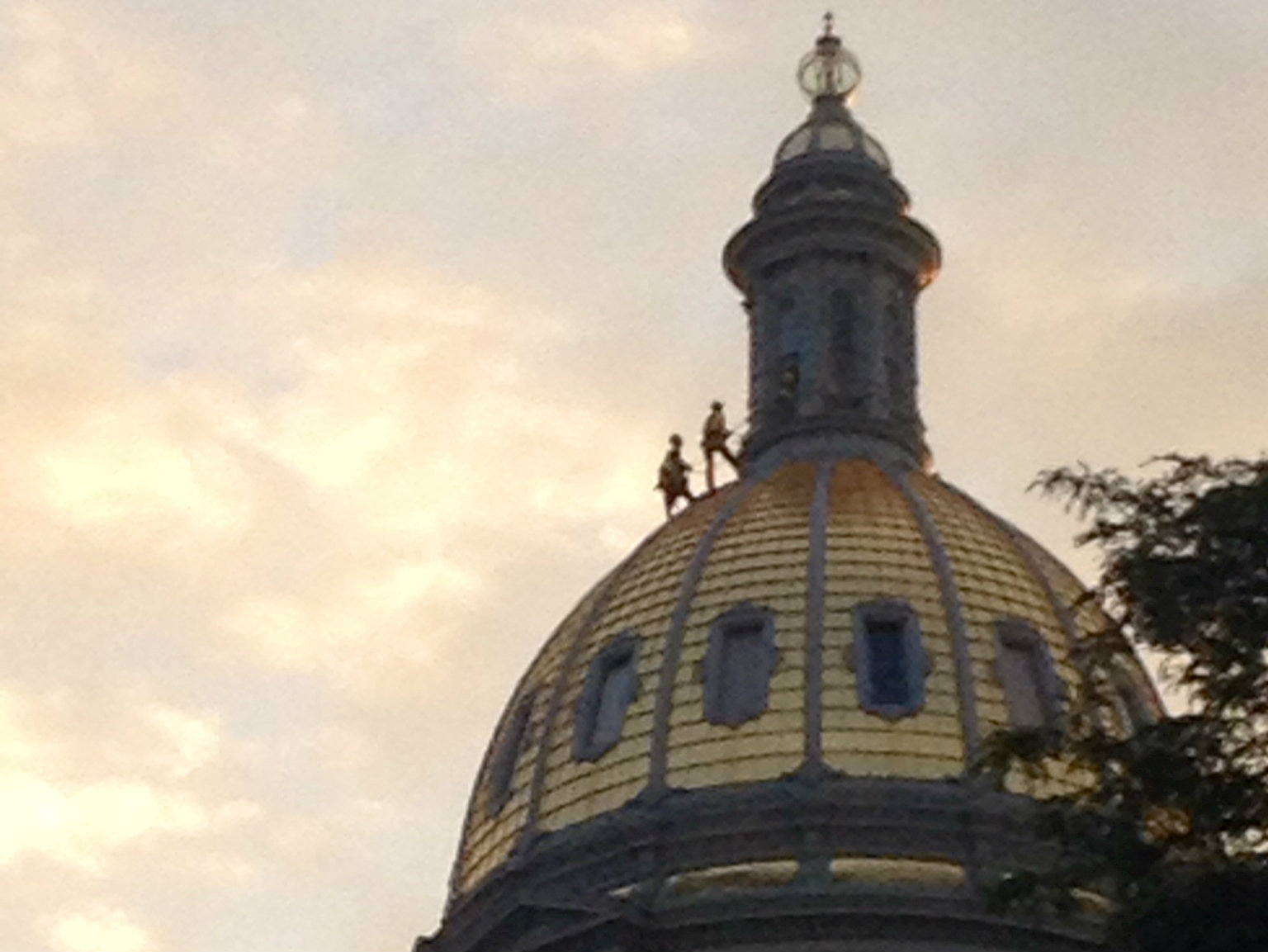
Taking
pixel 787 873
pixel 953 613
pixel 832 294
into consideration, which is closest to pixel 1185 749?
pixel 787 873

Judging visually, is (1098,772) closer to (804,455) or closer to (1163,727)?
(1163,727)

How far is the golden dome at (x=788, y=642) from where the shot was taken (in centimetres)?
5228

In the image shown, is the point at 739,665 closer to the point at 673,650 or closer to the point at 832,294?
the point at 673,650

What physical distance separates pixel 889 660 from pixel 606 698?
4744mm

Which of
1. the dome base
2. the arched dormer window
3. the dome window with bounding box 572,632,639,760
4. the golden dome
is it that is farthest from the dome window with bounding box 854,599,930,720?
the dome window with bounding box 572,632,639,760

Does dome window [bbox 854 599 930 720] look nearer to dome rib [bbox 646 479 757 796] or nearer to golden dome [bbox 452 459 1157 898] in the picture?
golden dome [bbox 452 459 1157 898]

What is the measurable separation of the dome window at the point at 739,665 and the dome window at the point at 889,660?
57.6 inches

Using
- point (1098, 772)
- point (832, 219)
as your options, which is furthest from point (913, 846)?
point (1098, 772)

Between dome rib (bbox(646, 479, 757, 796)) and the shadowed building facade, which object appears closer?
the shadowed building facade

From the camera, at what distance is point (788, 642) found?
5378 centimetres

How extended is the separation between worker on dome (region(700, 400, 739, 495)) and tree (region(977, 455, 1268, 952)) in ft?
118

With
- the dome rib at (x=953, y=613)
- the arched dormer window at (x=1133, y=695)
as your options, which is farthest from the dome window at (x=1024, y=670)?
the arched dormer window at (x=1133, y=695)

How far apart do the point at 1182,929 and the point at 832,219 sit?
133 ft

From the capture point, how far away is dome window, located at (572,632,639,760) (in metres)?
53.8
